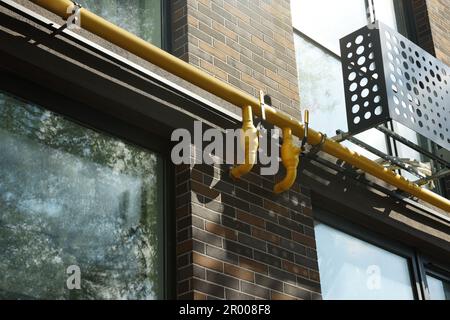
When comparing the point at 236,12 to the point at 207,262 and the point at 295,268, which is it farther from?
the point at 207,262

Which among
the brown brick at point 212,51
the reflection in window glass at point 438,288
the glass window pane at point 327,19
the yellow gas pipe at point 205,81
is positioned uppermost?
the glass window pane at point 327,19

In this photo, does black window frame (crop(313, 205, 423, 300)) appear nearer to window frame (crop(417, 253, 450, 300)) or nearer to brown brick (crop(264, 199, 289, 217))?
window frame (crop(417, 253, 450, 300))

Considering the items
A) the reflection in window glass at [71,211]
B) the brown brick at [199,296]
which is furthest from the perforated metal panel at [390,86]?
the brown brick at [199,296]

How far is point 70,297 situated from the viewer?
4523 millimetres

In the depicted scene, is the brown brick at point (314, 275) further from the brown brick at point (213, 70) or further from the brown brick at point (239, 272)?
the brown brick at point (213, 70)

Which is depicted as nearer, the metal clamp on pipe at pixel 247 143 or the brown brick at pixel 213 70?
the metal clamp on pipe at pixel 247 143

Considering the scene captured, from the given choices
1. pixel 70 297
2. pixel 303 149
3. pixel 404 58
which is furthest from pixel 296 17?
pixel 70 297

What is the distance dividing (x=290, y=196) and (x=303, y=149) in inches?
13.2

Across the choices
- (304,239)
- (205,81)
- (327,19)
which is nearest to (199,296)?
(304,239)

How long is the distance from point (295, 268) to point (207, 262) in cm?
77

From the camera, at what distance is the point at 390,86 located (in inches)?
248

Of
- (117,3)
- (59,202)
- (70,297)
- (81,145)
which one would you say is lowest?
(70,297)

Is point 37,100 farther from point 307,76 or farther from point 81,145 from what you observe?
point 307,76

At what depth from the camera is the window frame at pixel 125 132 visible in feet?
16.0
